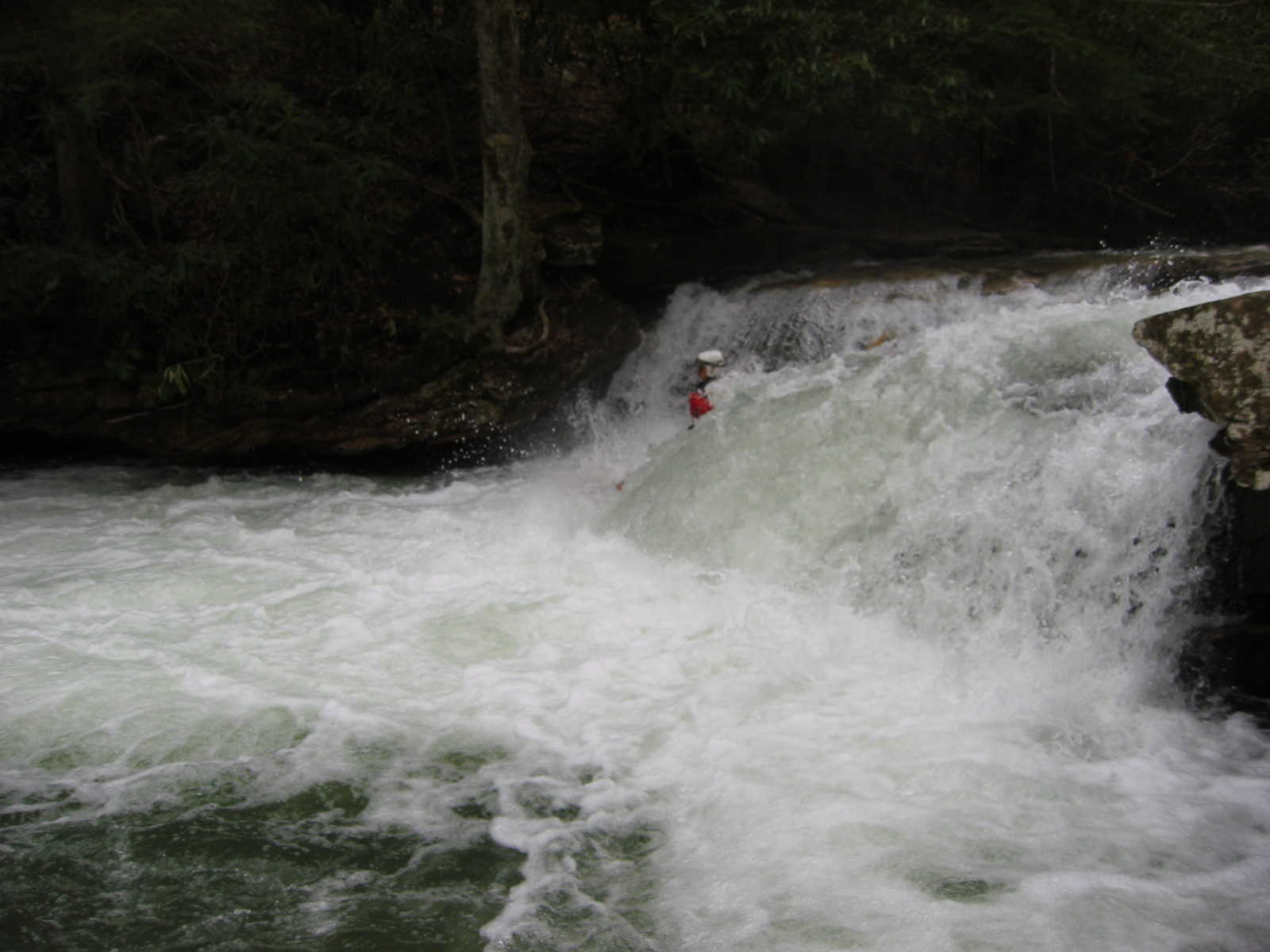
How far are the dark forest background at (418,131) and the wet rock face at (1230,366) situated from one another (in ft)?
13.6

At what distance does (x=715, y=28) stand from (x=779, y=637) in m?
5.06

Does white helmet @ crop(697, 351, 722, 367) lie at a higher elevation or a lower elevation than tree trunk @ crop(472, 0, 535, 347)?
lower

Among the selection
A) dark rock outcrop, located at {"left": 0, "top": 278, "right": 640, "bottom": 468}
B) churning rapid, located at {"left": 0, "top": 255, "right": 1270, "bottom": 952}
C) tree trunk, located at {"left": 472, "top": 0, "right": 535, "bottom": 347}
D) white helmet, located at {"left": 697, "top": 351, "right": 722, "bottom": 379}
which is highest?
tree trunk, located at {"left": 472, "top": 0, "right": 535, "bottom": 347}

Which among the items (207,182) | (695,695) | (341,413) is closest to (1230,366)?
(695,695)

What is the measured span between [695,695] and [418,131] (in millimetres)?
5994

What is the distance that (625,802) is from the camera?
12.7 ft

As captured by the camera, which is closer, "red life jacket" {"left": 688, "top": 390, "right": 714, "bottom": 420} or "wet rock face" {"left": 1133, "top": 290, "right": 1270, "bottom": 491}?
"wet rock face" {"left": 1133, "top": 290, "right": 1270, "bottom": 491}

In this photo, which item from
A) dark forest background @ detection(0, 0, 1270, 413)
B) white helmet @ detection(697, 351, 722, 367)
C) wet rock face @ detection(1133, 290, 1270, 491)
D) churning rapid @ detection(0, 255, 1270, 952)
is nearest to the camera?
churning rapid @ detection(0, 255, 1270, 952)

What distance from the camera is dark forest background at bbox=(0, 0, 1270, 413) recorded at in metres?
7.58

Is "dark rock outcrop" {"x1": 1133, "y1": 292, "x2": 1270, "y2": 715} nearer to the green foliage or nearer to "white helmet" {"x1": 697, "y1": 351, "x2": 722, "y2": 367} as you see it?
"white helmet" {"x1": 697, "y1": 351, "x2": 722, "y2": 367}

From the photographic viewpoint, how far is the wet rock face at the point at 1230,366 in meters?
4.06

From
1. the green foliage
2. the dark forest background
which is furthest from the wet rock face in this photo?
the green foliage

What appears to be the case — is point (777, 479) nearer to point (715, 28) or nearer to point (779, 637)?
point (779, 637)

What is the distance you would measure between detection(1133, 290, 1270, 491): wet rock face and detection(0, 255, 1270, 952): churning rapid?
58 cm
